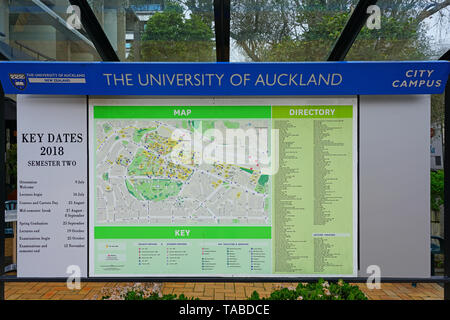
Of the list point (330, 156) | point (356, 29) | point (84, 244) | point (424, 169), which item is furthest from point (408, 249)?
point (84, 244)

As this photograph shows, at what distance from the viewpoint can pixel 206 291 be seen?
3533 mm

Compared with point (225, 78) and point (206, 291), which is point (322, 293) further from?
point (206, 291)

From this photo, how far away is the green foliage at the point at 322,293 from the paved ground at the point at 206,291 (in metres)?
1.53

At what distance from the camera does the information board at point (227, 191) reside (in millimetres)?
1983

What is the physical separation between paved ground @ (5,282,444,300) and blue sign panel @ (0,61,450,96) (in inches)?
102

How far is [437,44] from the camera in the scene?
8.18 ft

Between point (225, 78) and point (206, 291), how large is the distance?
9.40ft

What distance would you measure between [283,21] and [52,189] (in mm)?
2453

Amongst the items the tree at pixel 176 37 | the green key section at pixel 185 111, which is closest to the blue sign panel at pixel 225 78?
the green key section at pixel 185 111

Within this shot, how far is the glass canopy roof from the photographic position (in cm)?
235
